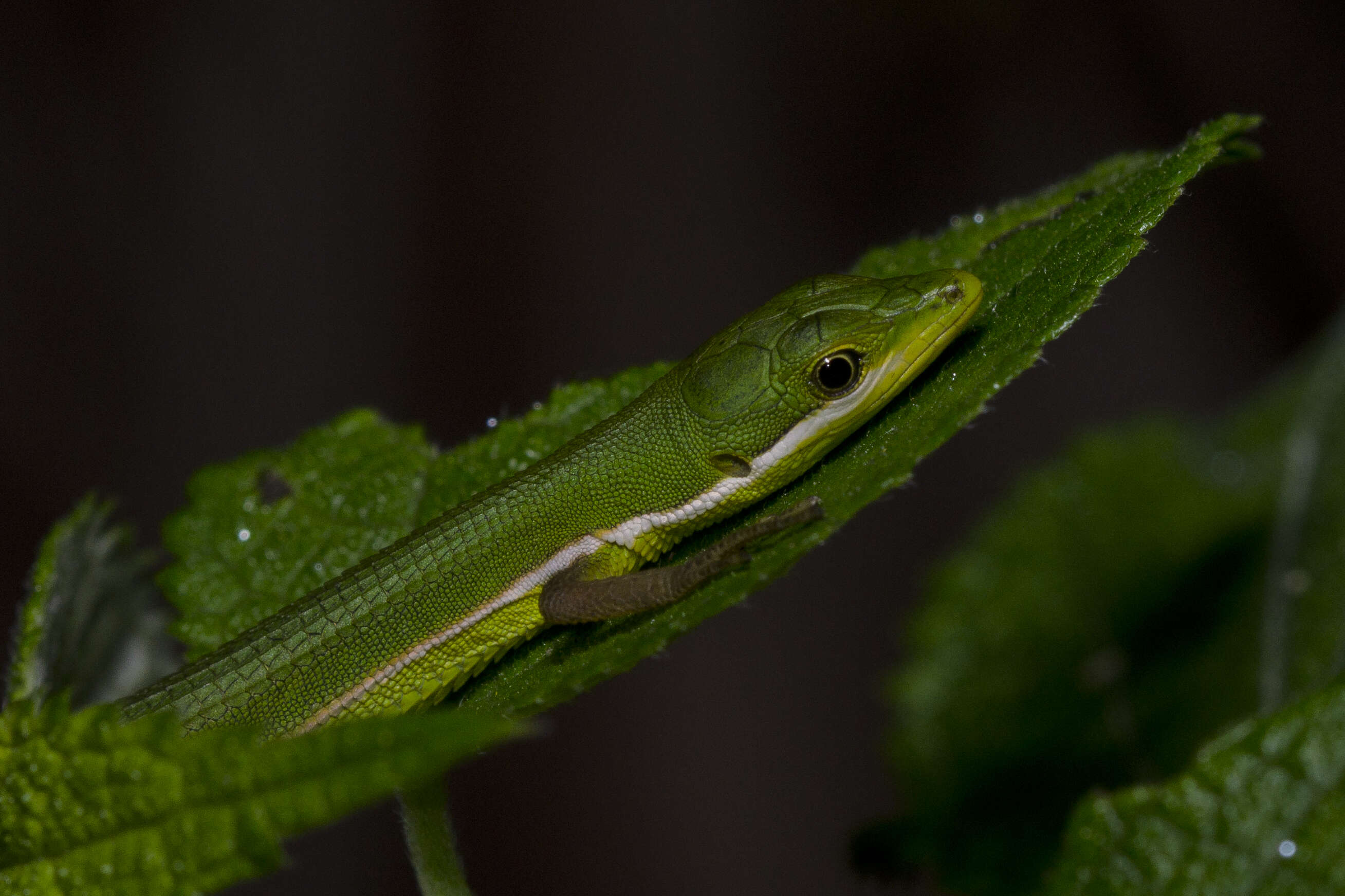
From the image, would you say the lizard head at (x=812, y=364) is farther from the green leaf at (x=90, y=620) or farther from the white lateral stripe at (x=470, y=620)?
the green leaf at (x=90, y=620)

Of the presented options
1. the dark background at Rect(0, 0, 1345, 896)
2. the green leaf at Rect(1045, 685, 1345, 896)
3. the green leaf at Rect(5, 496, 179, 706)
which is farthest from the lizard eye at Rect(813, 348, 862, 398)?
the dark background at Rect(0, 0, 1345, 896)

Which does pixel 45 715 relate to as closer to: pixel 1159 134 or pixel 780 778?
pixel 780 778

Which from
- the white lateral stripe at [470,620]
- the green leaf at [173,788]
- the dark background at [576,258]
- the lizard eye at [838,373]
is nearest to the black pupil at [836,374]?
the lizard eye at [838,373]

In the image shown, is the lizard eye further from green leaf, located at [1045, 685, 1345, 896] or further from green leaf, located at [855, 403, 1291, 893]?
green leaf, located at [855, 403, 1291, 893]

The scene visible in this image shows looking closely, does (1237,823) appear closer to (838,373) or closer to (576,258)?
(838,373)

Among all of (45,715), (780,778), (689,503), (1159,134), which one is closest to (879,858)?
(689,503)

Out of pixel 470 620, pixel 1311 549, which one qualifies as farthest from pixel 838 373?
pixel 1311 549

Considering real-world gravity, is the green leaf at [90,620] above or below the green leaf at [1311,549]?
above
